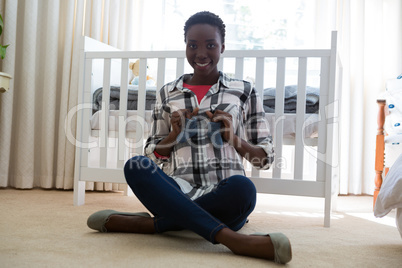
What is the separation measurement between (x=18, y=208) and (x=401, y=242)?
141 centimetres

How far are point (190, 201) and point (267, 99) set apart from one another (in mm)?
815

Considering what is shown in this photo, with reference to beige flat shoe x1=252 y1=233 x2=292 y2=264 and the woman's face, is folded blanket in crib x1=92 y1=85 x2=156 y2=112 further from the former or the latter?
beige flat shoe x1=252 y1=233 x2=292 y2=264

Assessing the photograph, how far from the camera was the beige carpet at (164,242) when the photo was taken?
0.99 meters

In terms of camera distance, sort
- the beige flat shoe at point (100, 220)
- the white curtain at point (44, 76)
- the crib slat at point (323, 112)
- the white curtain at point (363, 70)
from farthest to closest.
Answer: the white curtain at point (363, 70), the white curtain at point (44, 76), the crib slat at point (323, 112), the beige flat shoe at point (100, 220)

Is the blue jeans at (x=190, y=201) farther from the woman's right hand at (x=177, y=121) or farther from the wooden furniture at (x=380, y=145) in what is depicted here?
the wooden furniture at (x=380, y=145)

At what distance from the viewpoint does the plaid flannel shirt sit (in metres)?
1.31

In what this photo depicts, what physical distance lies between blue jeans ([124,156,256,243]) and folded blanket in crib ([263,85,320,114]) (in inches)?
26.7

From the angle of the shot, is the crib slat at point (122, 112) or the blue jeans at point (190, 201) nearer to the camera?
the blue jeans at point (190, 201)

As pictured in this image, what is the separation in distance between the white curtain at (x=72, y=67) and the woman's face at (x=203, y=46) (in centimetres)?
120

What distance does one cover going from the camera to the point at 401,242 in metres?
1.34

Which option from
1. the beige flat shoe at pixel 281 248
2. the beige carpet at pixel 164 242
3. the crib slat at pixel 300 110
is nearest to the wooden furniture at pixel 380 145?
the beige carpet at pixel 164 242

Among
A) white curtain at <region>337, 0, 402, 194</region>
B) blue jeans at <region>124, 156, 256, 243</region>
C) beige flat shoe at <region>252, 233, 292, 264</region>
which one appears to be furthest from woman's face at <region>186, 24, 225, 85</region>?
white curtain at <region>337, 0, 402, 194</region>

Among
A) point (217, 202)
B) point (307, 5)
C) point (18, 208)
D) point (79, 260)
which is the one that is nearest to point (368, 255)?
point (217, 202)

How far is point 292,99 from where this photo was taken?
176cm
